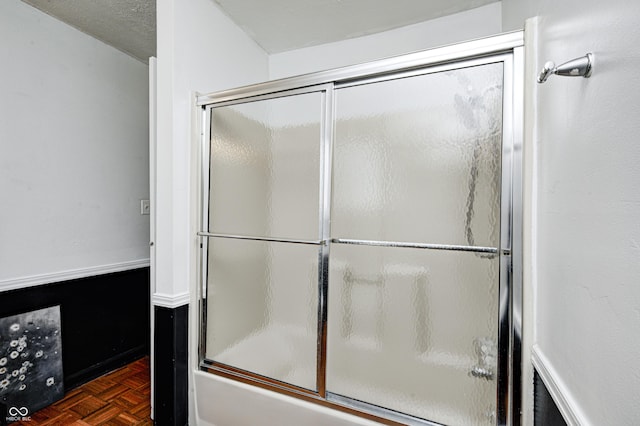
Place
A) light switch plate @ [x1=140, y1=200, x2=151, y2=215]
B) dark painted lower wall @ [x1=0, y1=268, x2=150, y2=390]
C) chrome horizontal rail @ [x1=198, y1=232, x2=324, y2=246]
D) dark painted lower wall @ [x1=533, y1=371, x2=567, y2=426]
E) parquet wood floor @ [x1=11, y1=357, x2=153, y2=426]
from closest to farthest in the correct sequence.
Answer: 1. dark painted lower wall @ [x1=533, y1=371, x2=567, y2=426]
2. chrome horizontal rail @ [x1=198, y1=232, x2=324, y2=246]
3. parquet wood floor @ [x1=11, y1=357, x2=153, y2=426]
4. dark painted lower wall @ [x1=0, y1=268, x2=150, y2=390]
5. light switch plate @ [x1=140, y1=200, x2=151, y2=215]

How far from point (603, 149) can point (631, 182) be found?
0.13 m

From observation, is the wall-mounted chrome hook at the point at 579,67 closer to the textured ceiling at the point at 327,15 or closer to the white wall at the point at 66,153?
the textured ceiling at the point at 327,15

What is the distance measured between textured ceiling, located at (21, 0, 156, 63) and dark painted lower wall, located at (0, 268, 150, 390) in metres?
1.70

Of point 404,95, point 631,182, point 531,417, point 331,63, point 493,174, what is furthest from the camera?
point 331,63

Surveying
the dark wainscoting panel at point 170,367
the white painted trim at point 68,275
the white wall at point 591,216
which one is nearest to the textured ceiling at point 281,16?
the white wall at point 591,216

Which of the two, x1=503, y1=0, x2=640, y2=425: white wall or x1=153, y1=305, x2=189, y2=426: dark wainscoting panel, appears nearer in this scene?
x1=503, y1=0, x2=640, y2=425: white wall

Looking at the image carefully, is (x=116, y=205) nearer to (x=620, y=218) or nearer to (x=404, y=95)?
(x=404, y=95)

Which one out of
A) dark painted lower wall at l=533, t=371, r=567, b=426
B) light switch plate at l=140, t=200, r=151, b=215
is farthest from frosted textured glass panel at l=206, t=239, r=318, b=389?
light switch plate at l=140, t=200, r=151, b=215

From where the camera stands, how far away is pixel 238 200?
5.24 ft

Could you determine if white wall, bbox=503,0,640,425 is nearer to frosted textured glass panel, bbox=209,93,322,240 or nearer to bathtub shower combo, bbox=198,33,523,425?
bathtub shower combo, bbox=198,33,523,425

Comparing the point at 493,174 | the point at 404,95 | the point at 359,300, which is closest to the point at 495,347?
the point at 359,300

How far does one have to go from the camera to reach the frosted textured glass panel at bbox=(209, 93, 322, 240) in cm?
141

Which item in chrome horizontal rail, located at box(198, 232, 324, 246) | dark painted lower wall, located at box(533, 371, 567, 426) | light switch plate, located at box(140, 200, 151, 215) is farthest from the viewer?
light switch plate, located at box(140, 200, 151, 215)

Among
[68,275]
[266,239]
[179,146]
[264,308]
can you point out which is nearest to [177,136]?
[179,146]
